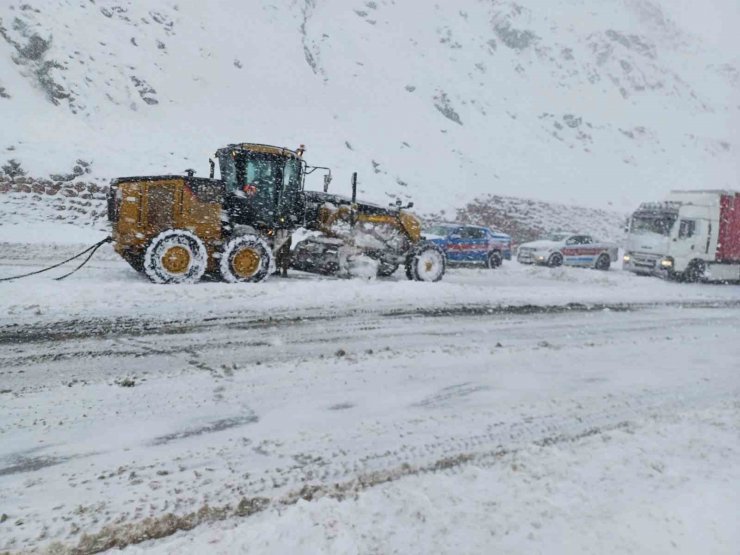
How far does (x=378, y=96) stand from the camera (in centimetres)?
3703

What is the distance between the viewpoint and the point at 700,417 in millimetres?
4340

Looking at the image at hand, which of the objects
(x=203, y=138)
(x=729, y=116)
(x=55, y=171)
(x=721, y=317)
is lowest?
(x=721, y=317)

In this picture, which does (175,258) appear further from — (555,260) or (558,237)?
(558,237)

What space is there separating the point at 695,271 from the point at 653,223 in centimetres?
217

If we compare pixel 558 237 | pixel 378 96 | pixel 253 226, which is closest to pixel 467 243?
pixel 558 237

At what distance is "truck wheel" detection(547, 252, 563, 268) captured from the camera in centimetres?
1930

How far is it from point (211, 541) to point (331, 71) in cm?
3732

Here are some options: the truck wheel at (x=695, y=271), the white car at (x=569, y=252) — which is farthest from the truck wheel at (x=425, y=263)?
the truck wheel at (x=695, y=271)

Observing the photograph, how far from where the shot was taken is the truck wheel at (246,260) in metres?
9.90

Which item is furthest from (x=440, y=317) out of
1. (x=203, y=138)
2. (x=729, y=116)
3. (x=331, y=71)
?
(x=729, y=116)

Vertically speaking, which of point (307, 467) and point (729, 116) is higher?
point (729, 116)

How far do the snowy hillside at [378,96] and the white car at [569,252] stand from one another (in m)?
9.22

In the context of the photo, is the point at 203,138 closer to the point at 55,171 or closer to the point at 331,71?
the point at 55,171

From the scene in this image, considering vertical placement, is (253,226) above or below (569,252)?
above
